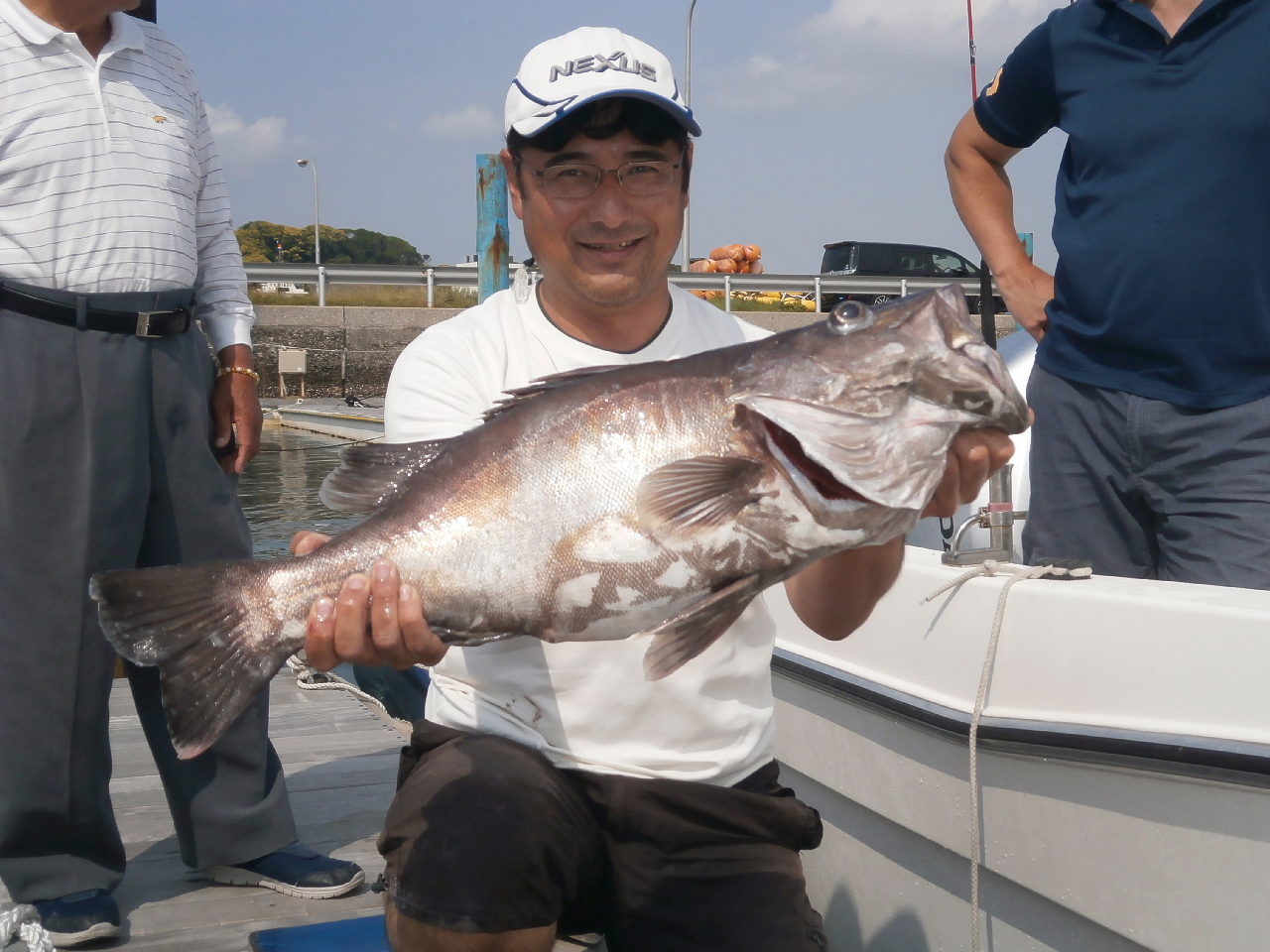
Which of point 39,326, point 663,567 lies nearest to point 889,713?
point 663,567

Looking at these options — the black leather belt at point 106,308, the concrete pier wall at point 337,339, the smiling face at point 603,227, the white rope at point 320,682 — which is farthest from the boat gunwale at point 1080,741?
the concrete pier wall at point 337,339

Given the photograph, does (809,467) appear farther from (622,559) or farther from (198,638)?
(198,638)

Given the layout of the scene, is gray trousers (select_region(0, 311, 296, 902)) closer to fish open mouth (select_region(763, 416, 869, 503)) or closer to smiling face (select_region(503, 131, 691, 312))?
smiling face (select_region(503, 131, 691, 312))

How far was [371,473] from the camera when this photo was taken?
7.52ft

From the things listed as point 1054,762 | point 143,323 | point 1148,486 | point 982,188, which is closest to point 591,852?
point 1054,762

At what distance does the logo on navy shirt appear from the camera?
103 inches

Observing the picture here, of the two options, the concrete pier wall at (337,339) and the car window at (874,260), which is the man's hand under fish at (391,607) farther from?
the car window at (874,260)

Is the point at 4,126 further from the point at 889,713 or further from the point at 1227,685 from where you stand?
the point at 1227,685

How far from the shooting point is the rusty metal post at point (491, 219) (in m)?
9.81

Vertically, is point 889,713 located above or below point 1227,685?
below

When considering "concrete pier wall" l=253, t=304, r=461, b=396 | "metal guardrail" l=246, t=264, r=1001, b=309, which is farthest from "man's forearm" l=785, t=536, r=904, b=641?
"metal guardrail" l=246, t=264, r=1001, b=309

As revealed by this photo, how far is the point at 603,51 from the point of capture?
2650mm

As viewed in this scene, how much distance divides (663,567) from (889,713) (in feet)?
5.74

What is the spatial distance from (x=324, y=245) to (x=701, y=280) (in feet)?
282
